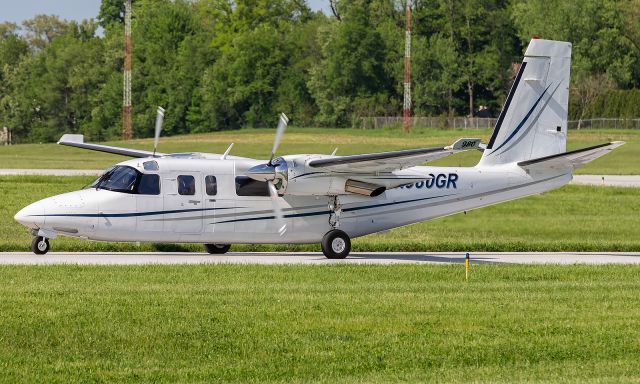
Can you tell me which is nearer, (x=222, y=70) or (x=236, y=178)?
(x=236, y=178)

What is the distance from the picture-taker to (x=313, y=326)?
652 inches

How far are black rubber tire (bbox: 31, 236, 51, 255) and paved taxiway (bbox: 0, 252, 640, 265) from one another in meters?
0.17

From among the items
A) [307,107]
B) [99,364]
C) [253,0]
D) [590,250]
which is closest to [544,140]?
[590,250]

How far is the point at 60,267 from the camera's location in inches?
904

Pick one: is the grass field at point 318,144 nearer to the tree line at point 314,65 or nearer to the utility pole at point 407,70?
the utility pole at point 407,70

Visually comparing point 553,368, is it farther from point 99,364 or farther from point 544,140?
point 544,140

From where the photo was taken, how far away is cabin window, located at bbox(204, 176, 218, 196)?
2623 cm

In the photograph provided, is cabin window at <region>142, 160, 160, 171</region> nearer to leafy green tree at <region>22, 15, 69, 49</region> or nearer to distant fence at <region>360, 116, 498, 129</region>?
distant fence at <region>360, 116, 498, 129</region>

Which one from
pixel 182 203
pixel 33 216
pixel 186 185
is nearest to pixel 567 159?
pixel 186 185

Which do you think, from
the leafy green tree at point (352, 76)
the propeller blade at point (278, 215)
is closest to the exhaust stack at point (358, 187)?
the propeller blade at point (278, 215)

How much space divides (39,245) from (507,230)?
43.3 ft

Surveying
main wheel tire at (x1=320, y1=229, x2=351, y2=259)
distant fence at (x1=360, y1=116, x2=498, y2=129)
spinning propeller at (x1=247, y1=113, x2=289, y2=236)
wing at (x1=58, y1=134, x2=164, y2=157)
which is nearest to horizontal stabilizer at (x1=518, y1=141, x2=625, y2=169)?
main wheel tire at (x1=320, y1=229, x2=351, y2=259)

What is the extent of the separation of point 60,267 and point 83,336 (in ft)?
25.5

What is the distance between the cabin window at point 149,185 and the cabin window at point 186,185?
49 cm
